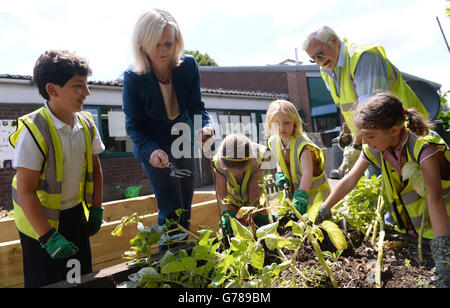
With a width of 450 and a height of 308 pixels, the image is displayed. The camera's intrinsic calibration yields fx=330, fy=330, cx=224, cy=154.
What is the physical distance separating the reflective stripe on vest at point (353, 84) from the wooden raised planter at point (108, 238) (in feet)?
4.37

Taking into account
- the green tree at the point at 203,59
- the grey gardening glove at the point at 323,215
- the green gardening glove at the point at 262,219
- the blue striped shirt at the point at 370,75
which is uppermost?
the green tree at the point at 203,59

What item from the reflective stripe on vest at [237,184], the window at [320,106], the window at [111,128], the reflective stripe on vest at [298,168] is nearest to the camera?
the reflective stripe on vest at [237,184]

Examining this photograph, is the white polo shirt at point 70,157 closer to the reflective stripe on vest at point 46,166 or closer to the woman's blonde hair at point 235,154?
the reflective stripe on vest at point 46,166

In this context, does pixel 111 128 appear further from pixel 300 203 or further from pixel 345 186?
pixel 345 186

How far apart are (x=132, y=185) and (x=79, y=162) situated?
8770 mm

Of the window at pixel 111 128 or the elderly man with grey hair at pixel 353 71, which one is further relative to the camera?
the window at pixel 111 128

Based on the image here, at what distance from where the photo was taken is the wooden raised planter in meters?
1.95

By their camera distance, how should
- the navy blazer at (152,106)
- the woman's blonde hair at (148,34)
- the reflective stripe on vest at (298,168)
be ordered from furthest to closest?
the reflective stripe on vest at (298,168)
the navy blazer at (152,106)
the woman's blonde hair at (148,34)

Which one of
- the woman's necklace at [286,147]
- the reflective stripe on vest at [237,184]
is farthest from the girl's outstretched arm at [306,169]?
the reflective stripe on vest at [237,184]

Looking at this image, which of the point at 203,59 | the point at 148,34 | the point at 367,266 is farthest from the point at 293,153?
the point at 203,59

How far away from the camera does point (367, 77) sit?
6.86 ft

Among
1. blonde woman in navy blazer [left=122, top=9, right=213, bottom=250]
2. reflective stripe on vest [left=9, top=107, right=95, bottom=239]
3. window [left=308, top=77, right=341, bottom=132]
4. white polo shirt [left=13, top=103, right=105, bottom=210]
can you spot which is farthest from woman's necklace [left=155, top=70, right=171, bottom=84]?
window [left=308, top=77, right=341, bottom=132]

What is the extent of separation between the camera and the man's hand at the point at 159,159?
5.51 ft

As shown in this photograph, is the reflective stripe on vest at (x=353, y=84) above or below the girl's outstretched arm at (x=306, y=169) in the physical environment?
above
